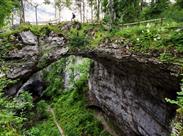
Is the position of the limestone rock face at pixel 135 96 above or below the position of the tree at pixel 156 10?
below

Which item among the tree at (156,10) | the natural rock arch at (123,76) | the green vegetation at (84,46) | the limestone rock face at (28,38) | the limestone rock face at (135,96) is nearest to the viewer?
the green vegetation at (84,46)

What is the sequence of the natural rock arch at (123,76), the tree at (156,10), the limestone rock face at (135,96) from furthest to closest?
the tree at (156,10) → the limestone rock face at (135,96) → the natural rock arch at (123,76)

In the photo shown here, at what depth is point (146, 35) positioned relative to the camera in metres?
17.1

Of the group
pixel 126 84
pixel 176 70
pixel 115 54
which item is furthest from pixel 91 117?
pixel 176 70

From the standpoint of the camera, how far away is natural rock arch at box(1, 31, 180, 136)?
17.0 m

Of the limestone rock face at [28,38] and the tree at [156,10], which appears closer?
the limestone rock face at [28,38]

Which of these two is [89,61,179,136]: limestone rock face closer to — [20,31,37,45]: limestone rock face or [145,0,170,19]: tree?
[145,0,170,19]: tree

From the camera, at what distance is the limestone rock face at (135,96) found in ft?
57.3

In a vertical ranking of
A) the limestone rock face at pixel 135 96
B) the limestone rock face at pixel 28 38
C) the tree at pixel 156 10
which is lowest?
the limestone rock face at pixel 135 96

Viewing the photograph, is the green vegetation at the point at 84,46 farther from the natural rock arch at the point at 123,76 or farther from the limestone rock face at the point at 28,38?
the natural rock arch at the point at 123,76

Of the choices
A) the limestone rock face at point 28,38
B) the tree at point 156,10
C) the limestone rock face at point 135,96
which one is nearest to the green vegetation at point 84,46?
the tree at point 156,10

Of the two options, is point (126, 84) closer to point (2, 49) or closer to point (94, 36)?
point (94, 36)

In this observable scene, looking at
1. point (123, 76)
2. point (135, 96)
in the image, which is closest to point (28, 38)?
point (123, 76)

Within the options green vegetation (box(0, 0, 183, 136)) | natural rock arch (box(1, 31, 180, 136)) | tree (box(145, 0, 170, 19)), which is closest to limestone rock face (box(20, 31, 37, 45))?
natural rock arch (box(1, 31, 180, 136))
